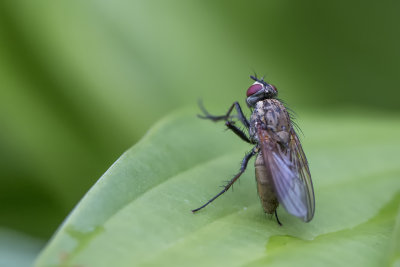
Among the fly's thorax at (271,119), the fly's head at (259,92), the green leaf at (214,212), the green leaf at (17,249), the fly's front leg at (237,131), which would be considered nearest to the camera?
the green leaf at (214,212)

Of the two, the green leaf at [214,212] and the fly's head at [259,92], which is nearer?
the green leaf at [214,212]

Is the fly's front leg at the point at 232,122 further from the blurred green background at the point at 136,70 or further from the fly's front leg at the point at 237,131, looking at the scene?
the blurred green background at the point at 136,70

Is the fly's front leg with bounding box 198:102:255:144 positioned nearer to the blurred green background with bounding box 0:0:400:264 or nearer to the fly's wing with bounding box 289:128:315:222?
the fly's wing with bounding box 289:128:315:222

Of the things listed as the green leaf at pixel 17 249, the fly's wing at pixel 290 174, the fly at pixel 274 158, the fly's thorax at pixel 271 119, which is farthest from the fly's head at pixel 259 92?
the green leaf at pixel 17 249

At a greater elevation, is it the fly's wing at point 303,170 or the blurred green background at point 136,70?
the blurred green background at point 136,70

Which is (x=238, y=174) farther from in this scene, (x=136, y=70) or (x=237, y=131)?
(x=136, y=70)

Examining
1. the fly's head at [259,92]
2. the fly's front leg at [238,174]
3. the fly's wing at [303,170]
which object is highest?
the fly's head at [259,92]

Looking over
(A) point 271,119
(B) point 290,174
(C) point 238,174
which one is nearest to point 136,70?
(A) point 271,119

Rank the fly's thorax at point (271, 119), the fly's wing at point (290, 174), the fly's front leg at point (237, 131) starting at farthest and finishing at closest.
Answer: the fly's front leg at point (237, 131) < the fly's thorax at point (271, 119) < the fly's wing at point (290, 174)
